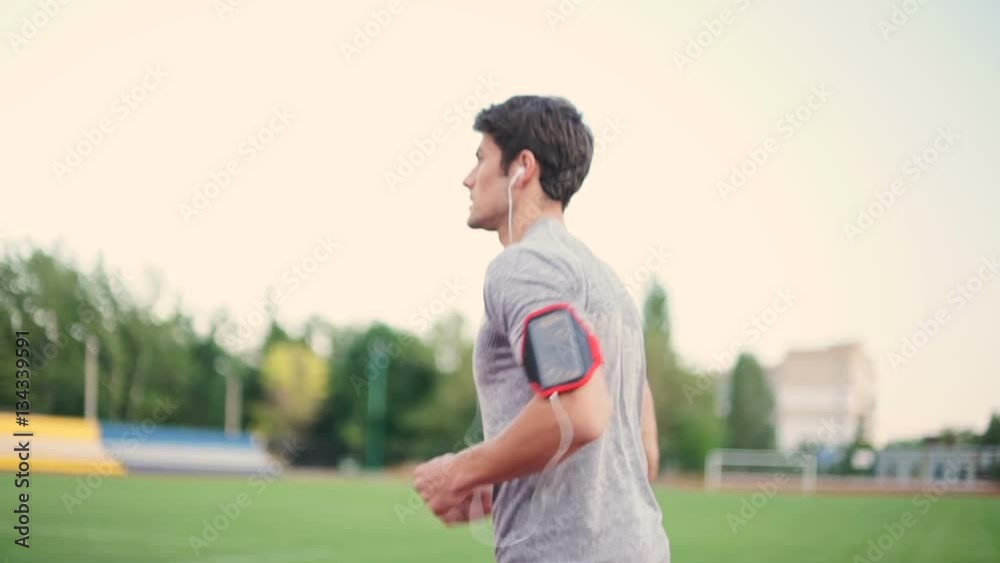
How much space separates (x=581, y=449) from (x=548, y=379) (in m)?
0.24

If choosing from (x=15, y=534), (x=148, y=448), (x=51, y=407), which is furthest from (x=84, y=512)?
(x=51, y=407)

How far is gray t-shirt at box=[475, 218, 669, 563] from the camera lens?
182 cm

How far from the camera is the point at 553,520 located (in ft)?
6.14

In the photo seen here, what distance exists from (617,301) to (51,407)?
149 feet

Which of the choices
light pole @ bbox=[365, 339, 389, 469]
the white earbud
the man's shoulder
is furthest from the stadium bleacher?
the man's shoulder

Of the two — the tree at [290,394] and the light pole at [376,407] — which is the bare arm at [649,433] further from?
the tree at [290,394]

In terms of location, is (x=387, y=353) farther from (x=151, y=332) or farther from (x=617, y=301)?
(x=617, y=301)

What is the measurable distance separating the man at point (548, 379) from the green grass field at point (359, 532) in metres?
9.38

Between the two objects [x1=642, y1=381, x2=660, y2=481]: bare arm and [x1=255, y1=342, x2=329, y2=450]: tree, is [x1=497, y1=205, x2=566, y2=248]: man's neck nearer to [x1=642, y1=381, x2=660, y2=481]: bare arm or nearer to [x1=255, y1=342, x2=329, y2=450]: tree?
[x1=642, y1=381, x2=660, y2=481]: bare arm

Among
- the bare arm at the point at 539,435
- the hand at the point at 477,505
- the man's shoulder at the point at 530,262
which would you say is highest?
the man's shoulder at the point at 530,262

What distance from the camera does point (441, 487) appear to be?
1.87 metres

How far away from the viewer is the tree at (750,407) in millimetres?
49094

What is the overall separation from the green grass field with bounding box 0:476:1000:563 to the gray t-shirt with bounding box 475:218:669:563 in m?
9.40

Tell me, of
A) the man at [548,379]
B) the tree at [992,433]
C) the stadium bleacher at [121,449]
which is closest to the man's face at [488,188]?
the man at [548,379]
